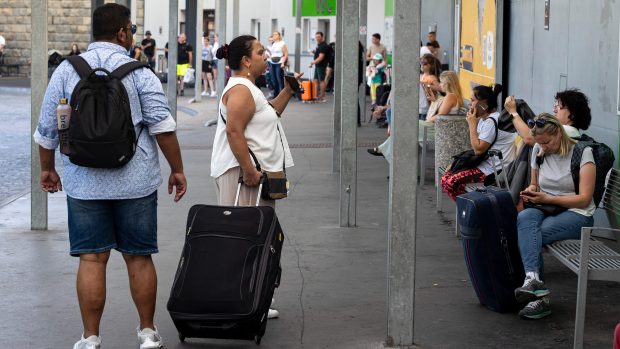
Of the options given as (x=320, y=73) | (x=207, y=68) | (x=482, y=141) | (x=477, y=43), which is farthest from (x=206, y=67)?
(x=482, y=141)

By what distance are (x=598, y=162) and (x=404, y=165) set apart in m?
1.90

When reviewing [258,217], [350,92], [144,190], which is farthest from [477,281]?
[350,92]

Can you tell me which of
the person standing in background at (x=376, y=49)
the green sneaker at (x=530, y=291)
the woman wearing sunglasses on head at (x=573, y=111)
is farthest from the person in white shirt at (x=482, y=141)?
the person standing in background at (x=376, y=49)

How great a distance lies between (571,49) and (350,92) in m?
1.97

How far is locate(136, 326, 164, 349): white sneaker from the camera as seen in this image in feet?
21.1

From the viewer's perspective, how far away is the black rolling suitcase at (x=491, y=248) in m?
7.33

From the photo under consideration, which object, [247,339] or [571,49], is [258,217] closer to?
[247,339]

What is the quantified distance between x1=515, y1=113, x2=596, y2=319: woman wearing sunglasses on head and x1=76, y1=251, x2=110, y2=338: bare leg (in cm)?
234

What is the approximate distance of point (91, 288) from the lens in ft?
20.5

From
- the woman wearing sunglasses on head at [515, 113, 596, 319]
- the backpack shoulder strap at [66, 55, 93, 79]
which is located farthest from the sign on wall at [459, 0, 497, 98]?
the backpack shoulder strap at [66, 55, 93, 79]

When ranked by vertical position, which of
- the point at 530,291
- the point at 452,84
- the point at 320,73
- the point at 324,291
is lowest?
the point at 324,291

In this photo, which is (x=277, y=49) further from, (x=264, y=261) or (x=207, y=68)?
(x=264, y=261)

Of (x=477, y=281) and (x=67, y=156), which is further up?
(x=67, y=156)

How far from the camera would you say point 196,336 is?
21.0ft
